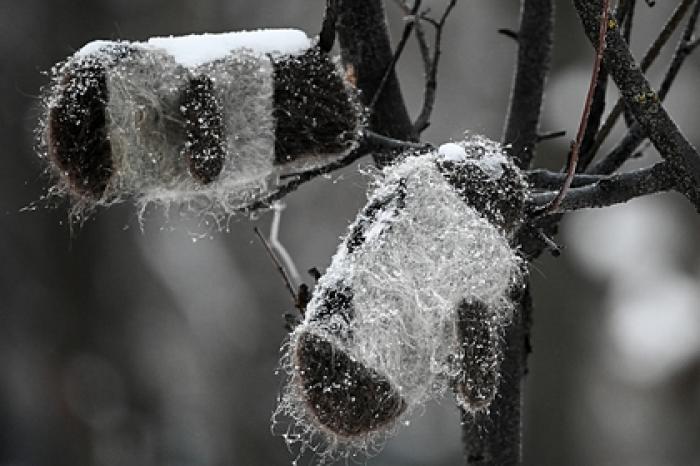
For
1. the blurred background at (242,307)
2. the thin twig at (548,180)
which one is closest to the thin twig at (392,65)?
A: the thin twig at (548,180)

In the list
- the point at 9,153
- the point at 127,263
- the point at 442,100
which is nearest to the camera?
the point at 9,153

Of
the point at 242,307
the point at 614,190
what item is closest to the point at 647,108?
the point at 614,190

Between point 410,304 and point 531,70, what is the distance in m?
0.28

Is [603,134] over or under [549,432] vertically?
over

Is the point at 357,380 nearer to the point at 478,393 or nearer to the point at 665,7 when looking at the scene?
the point at 478,393

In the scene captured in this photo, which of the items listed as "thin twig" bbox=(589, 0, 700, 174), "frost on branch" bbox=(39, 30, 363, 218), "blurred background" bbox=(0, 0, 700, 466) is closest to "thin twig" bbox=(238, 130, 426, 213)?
"frost on branch" bbox=(39, 30, 363, 218)

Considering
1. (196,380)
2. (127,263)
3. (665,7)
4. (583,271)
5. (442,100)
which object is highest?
(665,7)

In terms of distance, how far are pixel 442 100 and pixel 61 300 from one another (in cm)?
109

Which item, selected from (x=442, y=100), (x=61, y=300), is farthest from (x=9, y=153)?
(x=442, y=100)

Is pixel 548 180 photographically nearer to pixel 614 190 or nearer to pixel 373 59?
pixel 614 190

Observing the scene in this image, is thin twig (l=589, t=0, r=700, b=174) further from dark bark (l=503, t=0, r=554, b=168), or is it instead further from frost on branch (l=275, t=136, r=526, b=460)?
frost on branch (l=275, t=136, r=526, b=460)

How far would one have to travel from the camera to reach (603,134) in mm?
513

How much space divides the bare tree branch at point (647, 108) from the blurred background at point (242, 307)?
1.42 meters

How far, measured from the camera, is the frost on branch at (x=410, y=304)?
33 cm
